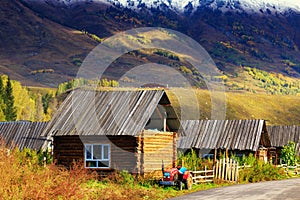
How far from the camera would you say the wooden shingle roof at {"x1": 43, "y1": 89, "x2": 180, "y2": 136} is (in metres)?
34.8

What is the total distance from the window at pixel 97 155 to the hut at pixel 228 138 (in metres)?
17.6

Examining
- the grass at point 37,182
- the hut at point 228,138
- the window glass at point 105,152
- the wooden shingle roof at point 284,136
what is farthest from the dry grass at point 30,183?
the wooden shingle roof at point 284,136

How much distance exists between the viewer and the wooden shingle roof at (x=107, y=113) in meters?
34.8

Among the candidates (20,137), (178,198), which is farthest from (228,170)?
(20,137)

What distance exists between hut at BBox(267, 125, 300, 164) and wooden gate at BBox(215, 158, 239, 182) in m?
26.8

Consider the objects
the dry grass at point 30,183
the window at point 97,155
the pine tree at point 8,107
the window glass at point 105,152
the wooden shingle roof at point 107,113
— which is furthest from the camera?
the pine tree at point 8,107

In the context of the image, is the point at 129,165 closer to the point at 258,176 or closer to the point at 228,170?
the point at 228,170

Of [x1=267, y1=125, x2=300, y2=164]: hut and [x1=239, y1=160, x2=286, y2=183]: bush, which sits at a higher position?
[x1=267, y1=125, x2=300, y2=164]: hut

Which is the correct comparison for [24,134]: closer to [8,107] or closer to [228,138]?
[228,138]

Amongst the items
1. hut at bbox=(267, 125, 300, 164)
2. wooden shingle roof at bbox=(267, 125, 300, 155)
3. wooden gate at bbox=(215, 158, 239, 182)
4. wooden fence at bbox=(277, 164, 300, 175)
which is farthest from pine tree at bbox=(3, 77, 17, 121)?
wooden gate at bbox=(215, 158, 239, 182)

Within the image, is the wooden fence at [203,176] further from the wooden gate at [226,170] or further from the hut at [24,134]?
the hut at [24,134]

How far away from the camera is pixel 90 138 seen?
36031 millimetres

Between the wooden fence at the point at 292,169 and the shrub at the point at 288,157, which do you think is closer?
the wooden fence at the point at 292,169

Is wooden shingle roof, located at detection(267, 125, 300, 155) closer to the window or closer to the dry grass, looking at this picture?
the window
